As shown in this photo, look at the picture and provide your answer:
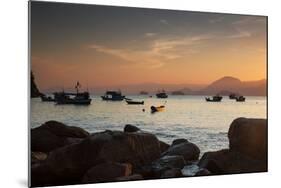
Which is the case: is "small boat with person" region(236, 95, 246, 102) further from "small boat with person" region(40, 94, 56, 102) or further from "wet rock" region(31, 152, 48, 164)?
"wet rock" region(31, 152, 48, 164)

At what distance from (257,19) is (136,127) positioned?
1.56 m

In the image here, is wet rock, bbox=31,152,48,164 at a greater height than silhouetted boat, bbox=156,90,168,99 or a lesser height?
lesser

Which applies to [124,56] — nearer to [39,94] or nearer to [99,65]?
[99,65]

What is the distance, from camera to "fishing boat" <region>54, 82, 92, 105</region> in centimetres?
409

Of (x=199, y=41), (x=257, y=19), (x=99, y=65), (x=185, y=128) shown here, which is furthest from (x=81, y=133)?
(x=257, y=19)

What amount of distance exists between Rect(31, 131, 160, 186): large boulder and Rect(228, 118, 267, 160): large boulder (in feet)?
2.53

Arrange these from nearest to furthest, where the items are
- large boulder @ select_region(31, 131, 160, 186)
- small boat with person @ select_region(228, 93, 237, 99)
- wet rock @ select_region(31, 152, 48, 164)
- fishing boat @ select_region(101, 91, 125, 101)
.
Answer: wet rock @ select_region(31, 152, 48, 164) → large boulder @ select_region(31, 131, 160, 186) → fishing boat @ select_region(101, 91, 125, 101) → small boat with person @ select_region(228, 93, 237, 99)

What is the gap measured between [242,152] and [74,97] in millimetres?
1650

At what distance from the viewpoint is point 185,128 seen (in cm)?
446

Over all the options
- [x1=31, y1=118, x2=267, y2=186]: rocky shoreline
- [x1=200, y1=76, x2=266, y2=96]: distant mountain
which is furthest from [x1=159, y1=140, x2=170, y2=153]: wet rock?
[x1=200, y1=76, x2=266, y2=96]: distant mountain

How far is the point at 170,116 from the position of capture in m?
4.43

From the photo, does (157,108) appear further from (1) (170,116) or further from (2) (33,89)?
(2) (33,89)

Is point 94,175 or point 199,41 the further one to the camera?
point 199,41

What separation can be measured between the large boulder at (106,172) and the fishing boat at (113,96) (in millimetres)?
538
